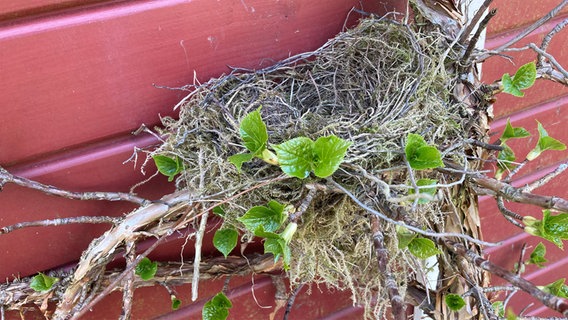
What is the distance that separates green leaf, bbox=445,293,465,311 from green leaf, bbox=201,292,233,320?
37 centimetres

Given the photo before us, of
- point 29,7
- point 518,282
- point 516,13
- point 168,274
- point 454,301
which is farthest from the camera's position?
point 516,13

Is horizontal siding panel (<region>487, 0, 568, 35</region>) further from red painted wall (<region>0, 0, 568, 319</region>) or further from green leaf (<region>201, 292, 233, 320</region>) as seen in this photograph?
green leaf (<region>201, 292, 233, 320</region>)

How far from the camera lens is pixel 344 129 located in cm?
71

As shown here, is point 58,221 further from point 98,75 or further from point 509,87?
point 509,87

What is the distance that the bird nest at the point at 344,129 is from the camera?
26.3 inches

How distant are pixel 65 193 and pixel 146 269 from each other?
20 cm

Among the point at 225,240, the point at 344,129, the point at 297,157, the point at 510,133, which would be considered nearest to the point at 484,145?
the point at 510,133

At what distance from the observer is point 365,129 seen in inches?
27.2

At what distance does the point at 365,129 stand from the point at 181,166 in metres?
0.28

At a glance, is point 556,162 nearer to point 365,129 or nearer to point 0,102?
point 365,129

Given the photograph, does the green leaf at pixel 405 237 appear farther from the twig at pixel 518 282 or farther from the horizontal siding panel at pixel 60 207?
the horizontal siding panel at pixel 60 207

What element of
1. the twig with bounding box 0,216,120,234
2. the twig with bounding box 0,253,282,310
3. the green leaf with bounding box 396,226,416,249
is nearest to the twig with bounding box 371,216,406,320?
the green leaf with bounding box 396,226,416,249

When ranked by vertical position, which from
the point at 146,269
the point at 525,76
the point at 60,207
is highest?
the point at 525,76

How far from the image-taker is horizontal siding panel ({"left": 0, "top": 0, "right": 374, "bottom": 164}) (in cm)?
72
